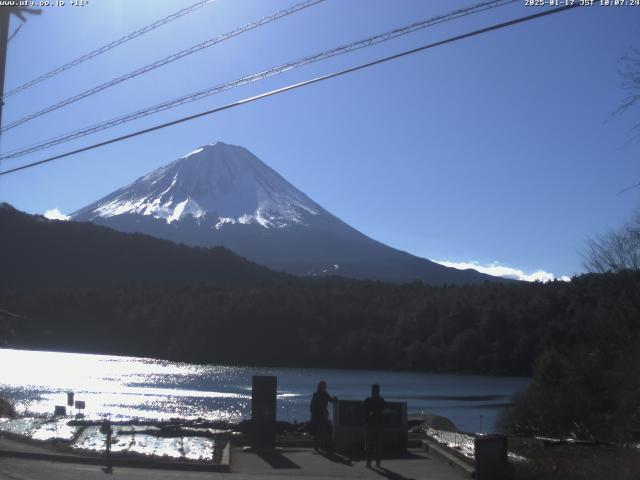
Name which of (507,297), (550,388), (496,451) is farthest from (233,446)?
(507,297)

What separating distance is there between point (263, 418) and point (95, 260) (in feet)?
409

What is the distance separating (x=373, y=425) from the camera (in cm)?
1436

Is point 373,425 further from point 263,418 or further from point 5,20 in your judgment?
point 5,20

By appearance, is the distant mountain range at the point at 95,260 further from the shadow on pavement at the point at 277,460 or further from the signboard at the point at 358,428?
the shadow on pavement at the point at 277,460

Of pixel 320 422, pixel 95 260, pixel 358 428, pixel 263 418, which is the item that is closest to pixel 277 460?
pixel 263 418

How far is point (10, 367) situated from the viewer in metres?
83.2

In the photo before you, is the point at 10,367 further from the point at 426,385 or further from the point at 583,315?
the point at 583,315

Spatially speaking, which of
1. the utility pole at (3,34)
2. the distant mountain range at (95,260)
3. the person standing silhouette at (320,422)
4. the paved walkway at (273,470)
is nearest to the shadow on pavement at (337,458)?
the paved walkway at (273,470)

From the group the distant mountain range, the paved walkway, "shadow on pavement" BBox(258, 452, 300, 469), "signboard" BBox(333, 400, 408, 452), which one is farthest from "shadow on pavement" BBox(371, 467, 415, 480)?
the distant mountain range

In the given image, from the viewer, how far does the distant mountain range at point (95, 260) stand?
127875mm

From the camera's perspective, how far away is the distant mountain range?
128 metres

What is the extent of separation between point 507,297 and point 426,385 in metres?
19.1

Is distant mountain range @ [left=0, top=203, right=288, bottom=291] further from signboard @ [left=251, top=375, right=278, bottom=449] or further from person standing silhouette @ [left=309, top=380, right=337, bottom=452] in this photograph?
person standing silhouette @ [left=309, top=380, right=337, bottom=452]

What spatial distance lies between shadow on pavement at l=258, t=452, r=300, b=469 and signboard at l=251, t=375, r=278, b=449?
0.45 meters
